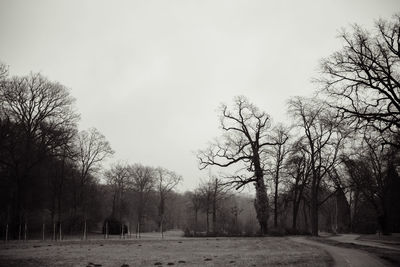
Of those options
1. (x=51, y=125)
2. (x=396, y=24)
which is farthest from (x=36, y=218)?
(x=396, y=24)

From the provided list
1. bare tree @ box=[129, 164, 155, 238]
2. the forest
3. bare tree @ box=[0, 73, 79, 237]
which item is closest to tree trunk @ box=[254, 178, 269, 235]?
the forest

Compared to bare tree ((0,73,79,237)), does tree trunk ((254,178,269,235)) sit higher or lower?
lower

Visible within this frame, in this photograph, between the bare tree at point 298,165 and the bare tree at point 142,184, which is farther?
the bare tree at point 142,184

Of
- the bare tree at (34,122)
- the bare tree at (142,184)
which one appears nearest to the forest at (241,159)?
the bare tree at (34,122)

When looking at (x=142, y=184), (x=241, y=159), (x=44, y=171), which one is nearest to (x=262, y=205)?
(x=241, y=159)

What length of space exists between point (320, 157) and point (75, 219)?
32058mm

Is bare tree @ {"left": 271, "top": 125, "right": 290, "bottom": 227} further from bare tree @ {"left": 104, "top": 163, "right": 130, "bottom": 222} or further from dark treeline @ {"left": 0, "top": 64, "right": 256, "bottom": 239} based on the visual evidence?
bare tree @ {"left": 104, "top": 163, "right": 130, "bottom": 222}

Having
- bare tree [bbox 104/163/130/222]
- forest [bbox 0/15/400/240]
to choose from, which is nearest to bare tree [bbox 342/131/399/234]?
forest [bbox 0/15/400/240]

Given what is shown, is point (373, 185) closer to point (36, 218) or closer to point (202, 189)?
point (202, 189)

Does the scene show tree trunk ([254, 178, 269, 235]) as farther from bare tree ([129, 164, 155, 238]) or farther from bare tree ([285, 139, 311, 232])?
bare tree ([129, 164, 155, 238])

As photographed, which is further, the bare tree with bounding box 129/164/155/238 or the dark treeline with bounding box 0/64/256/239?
the bare tree with bounding box 129/164/155/238

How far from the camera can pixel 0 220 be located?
→ 1297 inches

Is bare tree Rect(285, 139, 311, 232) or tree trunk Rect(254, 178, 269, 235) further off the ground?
bare tree Rect(285, 139, 311, 232)

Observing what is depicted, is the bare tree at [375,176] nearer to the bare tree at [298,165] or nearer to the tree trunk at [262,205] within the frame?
the bare tree at [298,165]
